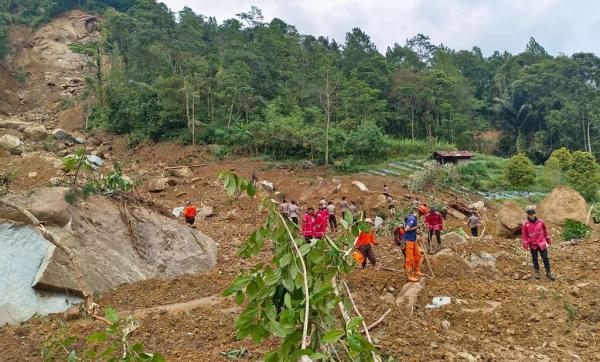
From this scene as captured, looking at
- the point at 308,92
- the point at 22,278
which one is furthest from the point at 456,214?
the point at 308,92

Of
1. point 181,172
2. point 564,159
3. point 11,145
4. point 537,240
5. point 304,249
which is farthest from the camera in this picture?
point 564,159

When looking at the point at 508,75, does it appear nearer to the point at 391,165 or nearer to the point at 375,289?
the point at 391,165

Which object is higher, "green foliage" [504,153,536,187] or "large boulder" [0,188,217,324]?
"large boulder" [0,188,217,324]

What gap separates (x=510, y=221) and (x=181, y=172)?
1507cm

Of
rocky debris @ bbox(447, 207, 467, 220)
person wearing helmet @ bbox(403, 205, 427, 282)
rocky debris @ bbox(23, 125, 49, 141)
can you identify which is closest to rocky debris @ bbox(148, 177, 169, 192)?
rocky debris @ bbox(23, 125, 49, 141)

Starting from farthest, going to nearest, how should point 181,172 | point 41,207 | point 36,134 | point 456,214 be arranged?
point 36,134
point 181,172
point 456,214
point 41,207

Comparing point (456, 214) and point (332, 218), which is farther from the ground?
point (332, 218)

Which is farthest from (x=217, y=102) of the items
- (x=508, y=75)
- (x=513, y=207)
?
(x=508, y=75)

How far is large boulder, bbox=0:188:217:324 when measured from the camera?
6.48 metres

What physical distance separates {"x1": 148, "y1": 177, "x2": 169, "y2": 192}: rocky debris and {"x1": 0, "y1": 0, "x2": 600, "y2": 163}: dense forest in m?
6.15

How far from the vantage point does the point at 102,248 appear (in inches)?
301

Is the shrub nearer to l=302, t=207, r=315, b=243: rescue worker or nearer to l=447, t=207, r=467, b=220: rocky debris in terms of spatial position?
l=447, t=207, r=467, b=220: rocky debris

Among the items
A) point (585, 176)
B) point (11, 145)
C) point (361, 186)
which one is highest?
point (11, 145)

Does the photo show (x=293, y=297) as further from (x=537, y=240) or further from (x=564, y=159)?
(x=564, y=159)
